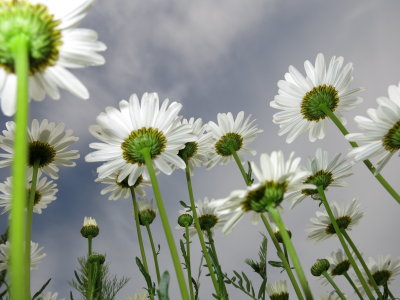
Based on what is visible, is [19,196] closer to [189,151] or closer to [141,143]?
[141,143]

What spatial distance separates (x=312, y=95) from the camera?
68.3 inches

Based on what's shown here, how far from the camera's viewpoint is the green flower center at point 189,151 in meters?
1.79

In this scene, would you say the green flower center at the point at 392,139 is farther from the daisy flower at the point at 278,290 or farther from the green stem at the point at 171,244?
the daisy flower at the point at 278,290

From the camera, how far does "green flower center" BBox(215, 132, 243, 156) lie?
6.88 ft

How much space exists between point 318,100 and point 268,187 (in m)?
0.96

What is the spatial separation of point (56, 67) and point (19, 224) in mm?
434

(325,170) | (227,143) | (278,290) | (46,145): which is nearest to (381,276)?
(278,290)

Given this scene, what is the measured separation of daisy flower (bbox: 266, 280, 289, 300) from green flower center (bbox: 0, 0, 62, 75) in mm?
1692

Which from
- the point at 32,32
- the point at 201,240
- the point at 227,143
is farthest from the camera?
the point at 227,143

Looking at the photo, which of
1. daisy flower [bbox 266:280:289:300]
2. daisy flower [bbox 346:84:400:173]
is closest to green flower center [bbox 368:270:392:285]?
daisy flower [bbox 266:280:289:300]

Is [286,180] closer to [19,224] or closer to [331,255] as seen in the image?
[19,224]

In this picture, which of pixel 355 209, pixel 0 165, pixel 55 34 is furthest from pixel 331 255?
pixel 55 34

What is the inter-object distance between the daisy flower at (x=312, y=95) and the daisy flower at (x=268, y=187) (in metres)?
0.89

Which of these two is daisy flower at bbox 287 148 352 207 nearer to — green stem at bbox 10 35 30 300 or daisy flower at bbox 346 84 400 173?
daisy flower at bbox 346 84 400 173
